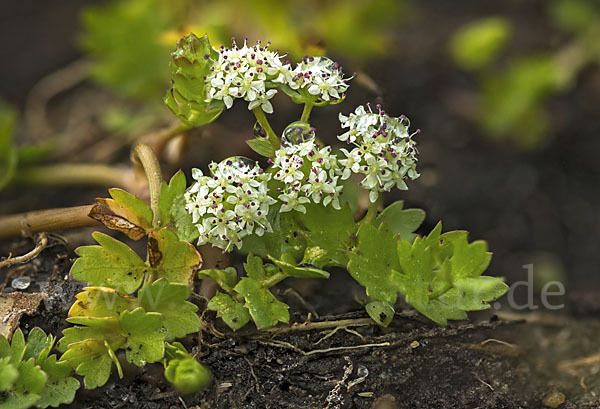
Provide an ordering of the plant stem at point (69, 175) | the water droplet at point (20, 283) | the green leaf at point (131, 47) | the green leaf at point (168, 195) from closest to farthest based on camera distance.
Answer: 1. the green leaf at point (168, 195)
2. the water droplet at point (20, 283)
3. the plant stem at point (69, 175)
4. the green leaf at point (131, 47)

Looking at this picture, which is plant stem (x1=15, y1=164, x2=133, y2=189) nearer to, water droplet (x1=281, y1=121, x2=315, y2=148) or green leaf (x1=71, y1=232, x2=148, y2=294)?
green leaf (x1=71, y1=232, x2=148, y2=294)

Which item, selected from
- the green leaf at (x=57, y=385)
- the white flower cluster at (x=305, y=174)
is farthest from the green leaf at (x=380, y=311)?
the green leaf at (x=57, y=385)

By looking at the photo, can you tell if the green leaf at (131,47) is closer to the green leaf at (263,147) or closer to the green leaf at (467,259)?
the green leaf at (263,147)

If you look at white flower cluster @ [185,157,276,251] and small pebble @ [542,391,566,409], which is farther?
small pebble @ [542,391,566,409]

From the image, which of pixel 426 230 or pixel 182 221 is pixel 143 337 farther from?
pixel 426 230

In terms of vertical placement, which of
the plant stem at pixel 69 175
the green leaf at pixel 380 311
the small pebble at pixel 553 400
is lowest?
the small pebble at pixel 553 400

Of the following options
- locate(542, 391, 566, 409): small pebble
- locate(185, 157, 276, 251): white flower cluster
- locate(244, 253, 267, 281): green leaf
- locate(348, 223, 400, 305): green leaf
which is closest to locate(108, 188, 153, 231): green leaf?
locate(185, 157, 276, 251): white flower cluster

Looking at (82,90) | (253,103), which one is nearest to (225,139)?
(253,103)
